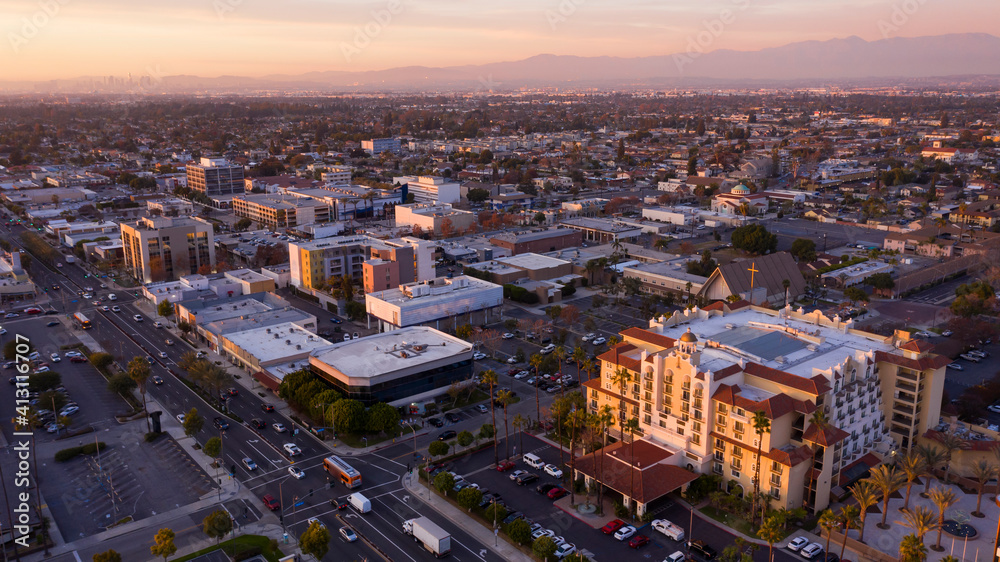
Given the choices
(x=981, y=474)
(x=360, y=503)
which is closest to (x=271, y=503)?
(x=360, y=503)

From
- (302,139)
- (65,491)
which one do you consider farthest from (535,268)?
(302,139)

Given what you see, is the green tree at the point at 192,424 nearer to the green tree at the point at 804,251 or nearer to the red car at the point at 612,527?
the red car at the point at 612,527

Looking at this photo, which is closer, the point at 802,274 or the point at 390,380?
the point at 390,380

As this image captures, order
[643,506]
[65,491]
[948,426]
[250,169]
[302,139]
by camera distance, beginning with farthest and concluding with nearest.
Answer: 1. [302,139]
2. [250,169]
3. [948,426]
4. [65,491]
5. [643,506]

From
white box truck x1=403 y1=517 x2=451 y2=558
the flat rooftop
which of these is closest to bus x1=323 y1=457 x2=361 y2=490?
white box truck x1=403 y1=517 x2=451 y2=558

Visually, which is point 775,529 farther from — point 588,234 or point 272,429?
point 588,234

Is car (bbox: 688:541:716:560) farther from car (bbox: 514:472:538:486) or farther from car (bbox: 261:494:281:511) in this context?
car (bbox: 261:494:281:511)
